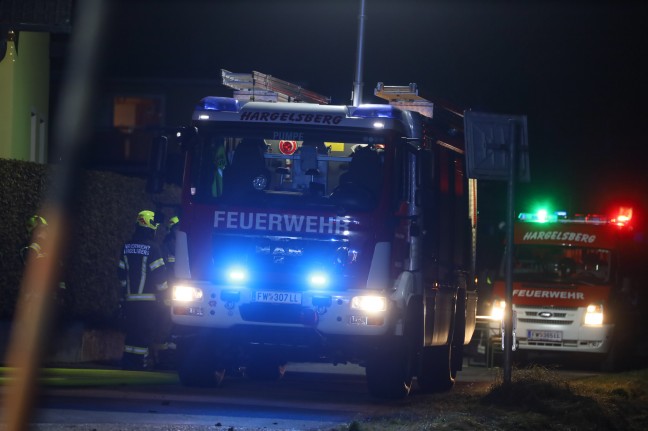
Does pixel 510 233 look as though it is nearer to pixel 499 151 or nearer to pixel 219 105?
pixel 499 151

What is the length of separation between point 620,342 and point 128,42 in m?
22.2

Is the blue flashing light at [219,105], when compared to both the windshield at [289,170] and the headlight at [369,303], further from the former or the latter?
the headlight at [369,303]

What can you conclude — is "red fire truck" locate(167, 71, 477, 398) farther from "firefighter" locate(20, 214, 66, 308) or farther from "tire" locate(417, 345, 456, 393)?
"firefighter" locate(20, 214, 66, 308)

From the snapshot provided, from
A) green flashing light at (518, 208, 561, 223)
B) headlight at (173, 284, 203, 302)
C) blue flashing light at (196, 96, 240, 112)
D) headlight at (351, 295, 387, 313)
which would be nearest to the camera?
headlight at (351, 295, 387, 313)

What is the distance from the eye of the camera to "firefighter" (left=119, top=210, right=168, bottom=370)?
15.1m

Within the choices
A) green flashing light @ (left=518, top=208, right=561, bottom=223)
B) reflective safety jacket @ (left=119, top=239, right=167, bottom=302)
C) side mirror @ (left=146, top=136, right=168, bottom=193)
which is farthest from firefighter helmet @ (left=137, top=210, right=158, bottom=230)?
green flashing light @ (left=518, top=208, right=561, bottom=223)

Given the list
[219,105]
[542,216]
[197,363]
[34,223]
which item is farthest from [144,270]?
[542,216]

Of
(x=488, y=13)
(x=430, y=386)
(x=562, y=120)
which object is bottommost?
(x=430, y=386)

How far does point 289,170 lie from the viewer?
13.0m

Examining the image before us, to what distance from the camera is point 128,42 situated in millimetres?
39844

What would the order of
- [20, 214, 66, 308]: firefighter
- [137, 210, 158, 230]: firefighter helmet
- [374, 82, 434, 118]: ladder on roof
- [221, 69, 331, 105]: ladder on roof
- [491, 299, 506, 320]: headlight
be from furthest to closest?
[491, 299, 506, 320]: headlight, [20, 214, 66, 308]: firefighter, [137, 210, 158, 230]: firefighter helmet, [374, 82, 434, 118]: ladder on roof, [221, 69, 331, 105]: ladder on roof

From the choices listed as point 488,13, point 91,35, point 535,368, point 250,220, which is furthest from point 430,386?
point 488,13

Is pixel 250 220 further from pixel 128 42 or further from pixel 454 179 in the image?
pixel 128 42

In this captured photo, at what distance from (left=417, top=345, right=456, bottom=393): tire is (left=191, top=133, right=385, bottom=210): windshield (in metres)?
3.47
